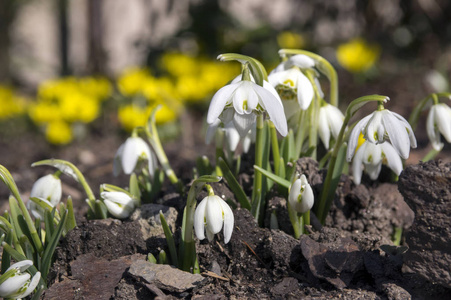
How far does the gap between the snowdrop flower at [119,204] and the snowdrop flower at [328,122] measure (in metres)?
0.71

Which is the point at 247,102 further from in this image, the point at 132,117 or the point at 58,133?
the point at 58,133

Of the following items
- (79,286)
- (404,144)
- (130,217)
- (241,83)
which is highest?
(241,83)

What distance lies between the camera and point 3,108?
4.35 m

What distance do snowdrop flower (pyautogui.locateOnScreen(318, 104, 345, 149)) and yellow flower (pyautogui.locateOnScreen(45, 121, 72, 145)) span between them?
2.55 m

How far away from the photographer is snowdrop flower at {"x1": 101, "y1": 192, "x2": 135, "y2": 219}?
1.74m

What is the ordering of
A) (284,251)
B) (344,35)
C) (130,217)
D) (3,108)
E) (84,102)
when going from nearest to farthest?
(284,251) < (130,217) < (84,102) < (3,108) < (344,35)

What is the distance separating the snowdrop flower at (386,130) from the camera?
4.81 ft

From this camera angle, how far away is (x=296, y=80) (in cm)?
175

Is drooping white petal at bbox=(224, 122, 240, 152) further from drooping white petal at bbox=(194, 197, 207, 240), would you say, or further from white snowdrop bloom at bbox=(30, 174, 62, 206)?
white snowdrop bloom at bbox=(30, 174, 62, 206)

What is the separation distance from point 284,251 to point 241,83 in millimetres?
523

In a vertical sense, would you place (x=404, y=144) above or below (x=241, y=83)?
below

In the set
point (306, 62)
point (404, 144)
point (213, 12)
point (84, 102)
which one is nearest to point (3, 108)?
point (84, 102)

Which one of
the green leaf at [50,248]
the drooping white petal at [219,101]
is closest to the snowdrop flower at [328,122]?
the drooping white petal at [219,101]

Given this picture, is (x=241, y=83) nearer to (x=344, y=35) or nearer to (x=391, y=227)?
(x=391, y=227)
